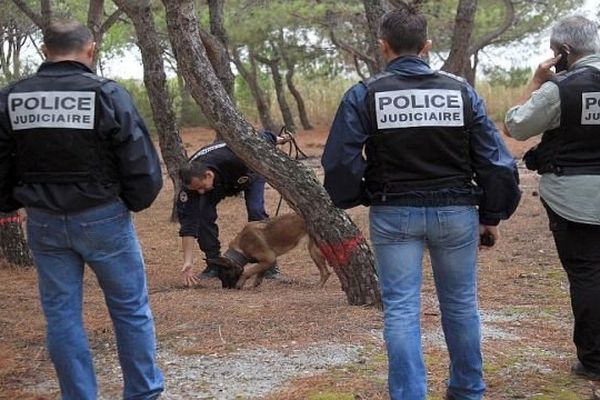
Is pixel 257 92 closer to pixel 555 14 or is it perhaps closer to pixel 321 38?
pixel 321 38

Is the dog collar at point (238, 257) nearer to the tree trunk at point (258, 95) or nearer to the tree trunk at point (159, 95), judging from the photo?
the tree trunk at point (159, 95)

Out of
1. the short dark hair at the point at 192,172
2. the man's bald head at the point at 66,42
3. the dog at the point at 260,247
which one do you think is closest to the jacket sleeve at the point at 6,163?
the man's bald head at the point at 66,42

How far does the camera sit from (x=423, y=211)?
4109 millimetres

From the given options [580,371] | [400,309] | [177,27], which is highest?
[177,27]

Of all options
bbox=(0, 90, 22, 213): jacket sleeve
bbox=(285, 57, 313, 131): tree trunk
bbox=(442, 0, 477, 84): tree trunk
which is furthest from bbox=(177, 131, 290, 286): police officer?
bbox=(285, 57, 313, 131): tree trunk

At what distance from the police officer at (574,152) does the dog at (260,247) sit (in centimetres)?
376

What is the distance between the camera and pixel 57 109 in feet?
13.1

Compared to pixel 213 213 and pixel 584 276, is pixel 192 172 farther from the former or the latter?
pixel 584 276

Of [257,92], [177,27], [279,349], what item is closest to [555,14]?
[257,92]

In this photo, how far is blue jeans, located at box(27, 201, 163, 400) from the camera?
13.5 feet

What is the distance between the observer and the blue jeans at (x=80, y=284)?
411 centimetres

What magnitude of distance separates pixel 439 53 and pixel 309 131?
19.4 ft

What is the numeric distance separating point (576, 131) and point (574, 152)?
0.12 meters

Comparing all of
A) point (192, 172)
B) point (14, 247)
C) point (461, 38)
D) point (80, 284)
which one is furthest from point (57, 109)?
point (461, 38)
